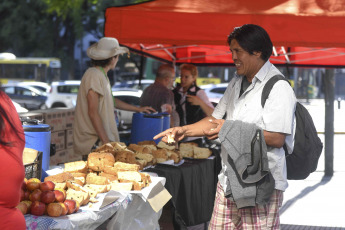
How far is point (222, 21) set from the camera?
6.67 metres

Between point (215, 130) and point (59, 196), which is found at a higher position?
point (215, 130)

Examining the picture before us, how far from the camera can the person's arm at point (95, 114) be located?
19.6 ft

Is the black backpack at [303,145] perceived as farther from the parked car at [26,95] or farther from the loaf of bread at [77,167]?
the parked car at [26,95]

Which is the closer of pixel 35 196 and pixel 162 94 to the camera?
pixel 35 196

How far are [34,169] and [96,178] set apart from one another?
1.97 ft

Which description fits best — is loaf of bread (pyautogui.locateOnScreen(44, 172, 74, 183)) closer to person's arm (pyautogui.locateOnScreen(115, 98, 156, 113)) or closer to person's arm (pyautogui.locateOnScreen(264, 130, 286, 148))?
person's arm (pyautogui.locateOnScreen(264, 130, 286, 148))

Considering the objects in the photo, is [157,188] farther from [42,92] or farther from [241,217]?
[42,92]

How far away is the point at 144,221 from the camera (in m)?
4.44

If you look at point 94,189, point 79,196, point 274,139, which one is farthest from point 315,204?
point 79,196

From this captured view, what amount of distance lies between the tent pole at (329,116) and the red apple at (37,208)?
8141mm

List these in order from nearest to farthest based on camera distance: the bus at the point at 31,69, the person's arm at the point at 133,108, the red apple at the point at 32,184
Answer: the red apple at the point at 32,184
the person's arm at the point at 133,108
the bus at the point at 31,69

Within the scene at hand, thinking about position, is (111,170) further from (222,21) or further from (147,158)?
(222,21)

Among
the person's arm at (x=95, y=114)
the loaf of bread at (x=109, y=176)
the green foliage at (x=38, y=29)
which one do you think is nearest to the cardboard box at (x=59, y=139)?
the person's arm at (x=95, y=114)

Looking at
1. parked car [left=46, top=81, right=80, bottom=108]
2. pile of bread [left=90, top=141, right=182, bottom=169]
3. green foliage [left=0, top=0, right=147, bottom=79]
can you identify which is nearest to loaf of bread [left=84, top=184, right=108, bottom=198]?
pile of bread [left=90, top=141, right=182, bottom=169]
